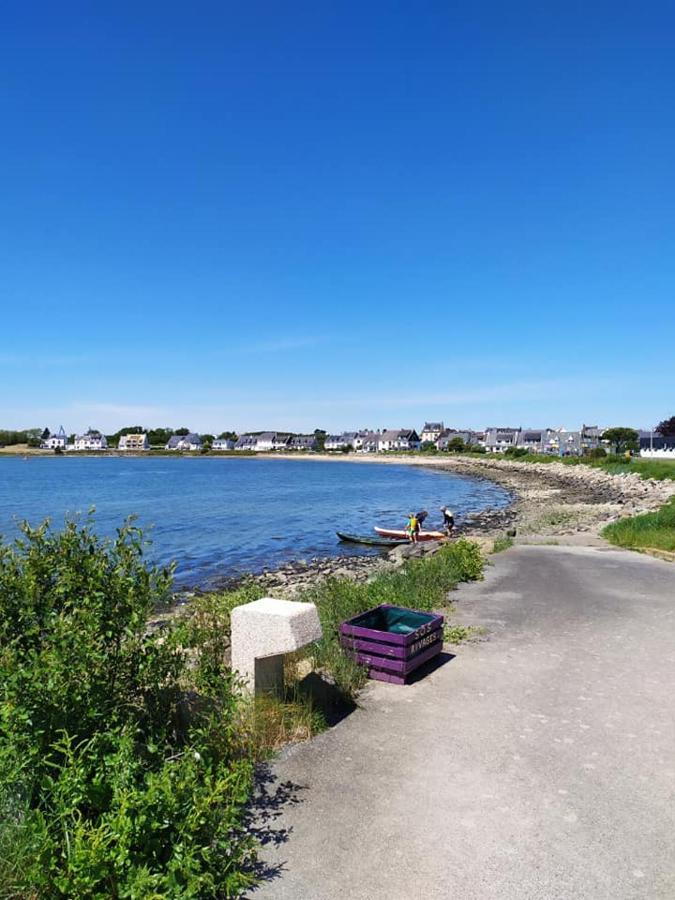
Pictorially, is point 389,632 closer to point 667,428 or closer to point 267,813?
point 267,813

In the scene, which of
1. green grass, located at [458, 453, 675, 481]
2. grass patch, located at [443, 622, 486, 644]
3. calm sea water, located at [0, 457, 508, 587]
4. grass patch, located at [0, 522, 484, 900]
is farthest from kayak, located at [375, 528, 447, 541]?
green grass, located at [458, 453, 675, 481]

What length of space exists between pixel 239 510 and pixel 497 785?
4235 centimetres

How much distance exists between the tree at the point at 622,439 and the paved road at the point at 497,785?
128m

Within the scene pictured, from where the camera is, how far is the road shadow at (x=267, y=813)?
411 centimetres

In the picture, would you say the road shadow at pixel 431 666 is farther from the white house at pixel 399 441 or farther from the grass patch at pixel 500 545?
the white house at pixel 399 441

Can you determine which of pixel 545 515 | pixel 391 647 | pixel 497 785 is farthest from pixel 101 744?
pixel 545 515

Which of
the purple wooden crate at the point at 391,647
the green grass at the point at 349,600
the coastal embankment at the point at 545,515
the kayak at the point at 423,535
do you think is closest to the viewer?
the green grass at the point at 349,600

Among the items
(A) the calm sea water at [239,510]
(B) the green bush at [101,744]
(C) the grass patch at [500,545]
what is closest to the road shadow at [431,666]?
Result: (B) the green bush at [101,744]

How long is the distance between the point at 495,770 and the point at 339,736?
158 centimetres

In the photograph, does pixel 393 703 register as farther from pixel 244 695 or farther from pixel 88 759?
pixel 88 759

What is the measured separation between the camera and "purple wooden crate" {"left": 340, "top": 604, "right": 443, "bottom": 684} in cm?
752

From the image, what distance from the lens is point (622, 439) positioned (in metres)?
135

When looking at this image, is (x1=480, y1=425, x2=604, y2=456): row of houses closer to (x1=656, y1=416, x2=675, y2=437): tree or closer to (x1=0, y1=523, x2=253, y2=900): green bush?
(x1=656, y1=416, x2=675, y2=437): tree

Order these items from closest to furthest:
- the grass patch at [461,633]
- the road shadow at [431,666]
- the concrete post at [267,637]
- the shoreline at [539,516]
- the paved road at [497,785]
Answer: the paved road at [497,785]
the concrete post at [267,637]
the road shadow at [431,666]
the grass patch at [461,633]
the shoreline at [539,516]
